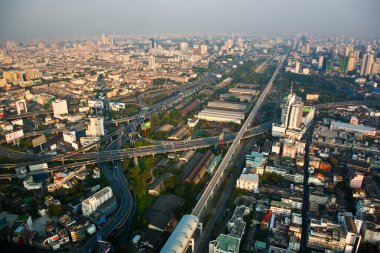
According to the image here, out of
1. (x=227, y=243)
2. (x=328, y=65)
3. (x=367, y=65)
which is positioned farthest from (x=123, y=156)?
(x=367, y=65)

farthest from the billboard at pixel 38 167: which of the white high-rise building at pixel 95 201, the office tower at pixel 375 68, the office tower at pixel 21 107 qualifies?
the office tower at pixel 375 68

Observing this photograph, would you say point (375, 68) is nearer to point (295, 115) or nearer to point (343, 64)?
point (343, 64)

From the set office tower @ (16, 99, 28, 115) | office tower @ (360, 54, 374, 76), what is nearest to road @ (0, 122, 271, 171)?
office tower @ (16, 99, 28, 115)

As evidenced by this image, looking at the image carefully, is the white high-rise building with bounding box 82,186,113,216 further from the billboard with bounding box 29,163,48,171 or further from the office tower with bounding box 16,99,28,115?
the office tower with bounding box 16,99,28,115

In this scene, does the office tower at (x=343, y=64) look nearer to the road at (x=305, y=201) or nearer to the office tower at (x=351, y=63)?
the office tower at (x=351, y=63)

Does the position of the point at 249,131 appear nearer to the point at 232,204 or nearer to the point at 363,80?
the point at 232,204

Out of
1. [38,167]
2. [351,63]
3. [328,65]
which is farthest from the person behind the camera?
[328,65]
